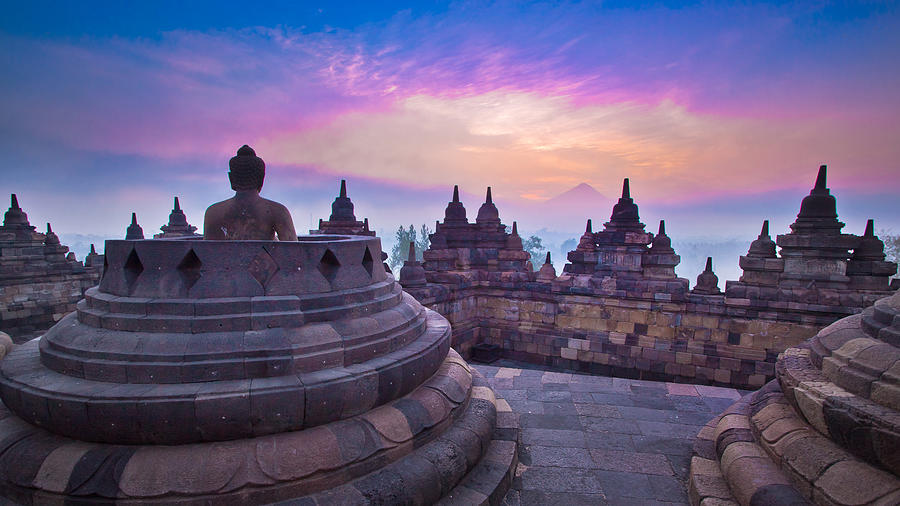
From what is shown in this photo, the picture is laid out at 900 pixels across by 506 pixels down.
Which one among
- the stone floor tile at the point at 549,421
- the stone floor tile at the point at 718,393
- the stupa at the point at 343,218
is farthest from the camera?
the stupa at the point at 343,218

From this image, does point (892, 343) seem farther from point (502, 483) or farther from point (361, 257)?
point (361, 257)

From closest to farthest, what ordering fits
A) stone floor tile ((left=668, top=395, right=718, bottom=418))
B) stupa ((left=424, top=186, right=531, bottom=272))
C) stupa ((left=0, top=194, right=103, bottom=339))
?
stone floor tile ((left=668, top=395, right=718, bottom=418)), stupa ((left=424, top=186, right=531, bottom=272)), stupa ((left=0, top=194, right=103, bottom=339))

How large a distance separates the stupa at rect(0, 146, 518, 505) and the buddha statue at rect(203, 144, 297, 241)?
77cm

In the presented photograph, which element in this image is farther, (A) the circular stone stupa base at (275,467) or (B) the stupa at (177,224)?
(B) the stupa at (177,224)

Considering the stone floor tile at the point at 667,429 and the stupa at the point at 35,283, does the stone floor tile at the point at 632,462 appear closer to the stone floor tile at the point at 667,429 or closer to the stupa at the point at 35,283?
the stone floor tile at the point at 667,429

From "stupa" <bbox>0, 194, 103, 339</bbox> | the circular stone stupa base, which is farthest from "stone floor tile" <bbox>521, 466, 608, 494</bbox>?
"stupa" <bbox>0, 194, 103, 339</bbox>

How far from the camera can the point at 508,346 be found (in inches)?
444

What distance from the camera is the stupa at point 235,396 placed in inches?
104

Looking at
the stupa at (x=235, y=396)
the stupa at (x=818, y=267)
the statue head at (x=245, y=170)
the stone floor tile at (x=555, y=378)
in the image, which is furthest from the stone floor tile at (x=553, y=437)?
the stupa at (x=818, y=267)

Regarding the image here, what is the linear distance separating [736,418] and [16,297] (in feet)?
58.1

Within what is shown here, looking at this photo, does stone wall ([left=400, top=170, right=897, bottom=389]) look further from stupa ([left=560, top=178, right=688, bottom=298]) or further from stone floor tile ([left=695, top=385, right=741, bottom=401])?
stone floor tile ([left=695, top=385, right=741, bottom=401])

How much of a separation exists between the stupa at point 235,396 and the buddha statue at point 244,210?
2.52ft

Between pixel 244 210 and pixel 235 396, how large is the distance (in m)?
2.04

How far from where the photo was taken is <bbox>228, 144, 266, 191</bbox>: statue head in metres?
4.10
